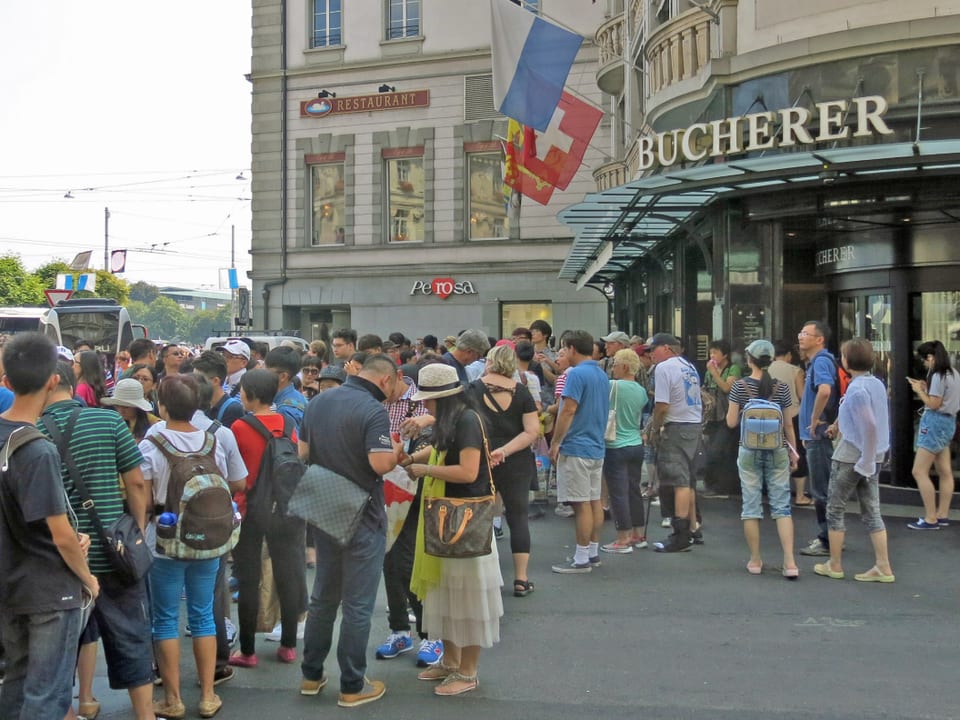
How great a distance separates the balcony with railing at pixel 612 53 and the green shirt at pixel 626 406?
1510 centimetres

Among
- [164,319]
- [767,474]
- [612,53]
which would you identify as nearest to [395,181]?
[612,53]

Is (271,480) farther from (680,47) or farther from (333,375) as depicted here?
(680,47)

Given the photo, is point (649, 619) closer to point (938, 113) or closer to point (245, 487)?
point (245, 487)

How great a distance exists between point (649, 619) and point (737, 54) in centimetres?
848

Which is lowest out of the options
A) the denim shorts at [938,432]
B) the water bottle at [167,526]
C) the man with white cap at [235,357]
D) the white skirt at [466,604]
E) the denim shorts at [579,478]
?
the white skirt at [466,604]

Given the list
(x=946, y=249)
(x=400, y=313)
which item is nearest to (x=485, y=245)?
(x=400, y=313)

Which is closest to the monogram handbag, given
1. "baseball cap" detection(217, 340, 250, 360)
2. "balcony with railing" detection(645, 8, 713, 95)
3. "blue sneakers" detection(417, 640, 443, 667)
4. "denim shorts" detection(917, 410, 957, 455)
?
"blue sneakers" detection(417, 640, 443, 667)

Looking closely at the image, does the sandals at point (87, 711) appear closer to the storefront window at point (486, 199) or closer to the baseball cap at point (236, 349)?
the baseball cap at point (236, 349)

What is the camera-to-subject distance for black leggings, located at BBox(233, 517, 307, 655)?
6039 mm

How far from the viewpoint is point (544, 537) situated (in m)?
10.0

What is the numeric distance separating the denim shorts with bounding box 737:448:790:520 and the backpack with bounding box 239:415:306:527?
3.87 metres

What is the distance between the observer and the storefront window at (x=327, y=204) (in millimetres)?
32656

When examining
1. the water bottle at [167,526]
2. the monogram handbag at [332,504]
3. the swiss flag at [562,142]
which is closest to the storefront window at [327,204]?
the swiss flag at [562,142]

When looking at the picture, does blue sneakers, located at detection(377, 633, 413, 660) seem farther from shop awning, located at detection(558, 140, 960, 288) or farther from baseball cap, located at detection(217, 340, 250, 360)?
shop awning, located at detection(558, 140, 960, 288)
